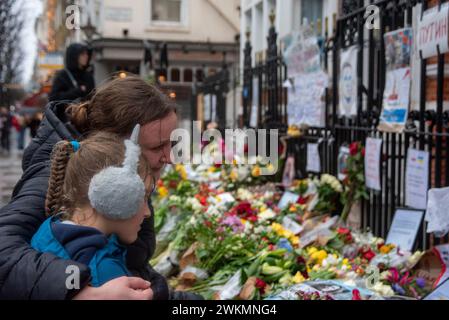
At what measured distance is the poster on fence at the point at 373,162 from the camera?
492 centimetres

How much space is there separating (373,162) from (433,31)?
136 cm

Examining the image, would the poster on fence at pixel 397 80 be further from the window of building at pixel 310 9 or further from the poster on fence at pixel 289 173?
the window of building at pixel 310 9

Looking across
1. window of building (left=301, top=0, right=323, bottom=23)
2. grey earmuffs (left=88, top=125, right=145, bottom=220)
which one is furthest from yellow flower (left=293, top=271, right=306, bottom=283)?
window of building (left=301, top=0, right=323, bottom=23)

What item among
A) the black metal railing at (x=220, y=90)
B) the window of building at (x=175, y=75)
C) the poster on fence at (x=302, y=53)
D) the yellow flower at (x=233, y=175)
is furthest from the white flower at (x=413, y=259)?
the window of building at (x=175, y=75)

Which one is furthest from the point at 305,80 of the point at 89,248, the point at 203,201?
the point at 89,248

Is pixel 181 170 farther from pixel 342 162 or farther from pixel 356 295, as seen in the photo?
pixel 356 295

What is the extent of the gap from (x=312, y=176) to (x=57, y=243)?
5.08 meters

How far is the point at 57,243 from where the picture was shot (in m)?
1.77

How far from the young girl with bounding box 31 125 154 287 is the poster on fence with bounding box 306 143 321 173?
4.74 metres

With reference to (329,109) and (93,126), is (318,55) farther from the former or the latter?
(93,126)

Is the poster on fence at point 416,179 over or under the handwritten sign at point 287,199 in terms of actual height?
over

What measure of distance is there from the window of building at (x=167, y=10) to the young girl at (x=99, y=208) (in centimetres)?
981
